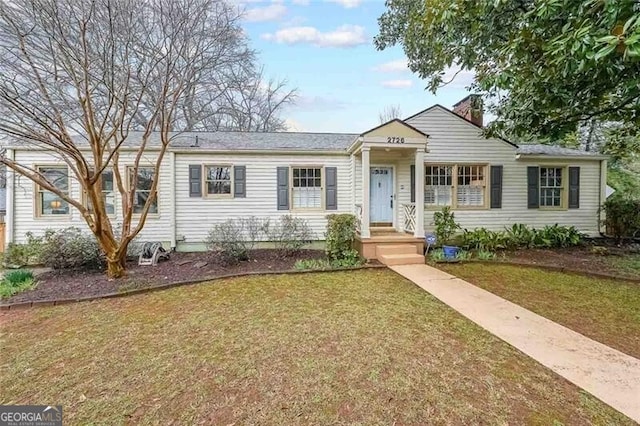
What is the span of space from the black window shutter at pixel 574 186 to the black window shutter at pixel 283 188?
9.10 metres

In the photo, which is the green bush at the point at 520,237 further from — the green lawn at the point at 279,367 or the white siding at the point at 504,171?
the green lawn at the point at 279,367

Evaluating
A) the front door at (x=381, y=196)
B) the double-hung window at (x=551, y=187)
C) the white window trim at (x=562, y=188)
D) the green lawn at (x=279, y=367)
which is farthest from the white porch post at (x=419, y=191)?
the double-hung window at (x=551, y=187)

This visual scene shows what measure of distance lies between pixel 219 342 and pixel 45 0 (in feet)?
20.0

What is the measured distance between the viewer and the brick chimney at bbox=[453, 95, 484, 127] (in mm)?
9547

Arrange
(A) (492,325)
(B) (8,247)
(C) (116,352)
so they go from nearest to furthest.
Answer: (C) (116,352) → (A) (492,325) → (B) (8,247)

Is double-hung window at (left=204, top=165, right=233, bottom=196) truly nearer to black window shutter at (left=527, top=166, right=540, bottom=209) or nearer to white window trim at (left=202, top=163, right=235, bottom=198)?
white window trim at (left=202, top=163, right=235, bottom=198)

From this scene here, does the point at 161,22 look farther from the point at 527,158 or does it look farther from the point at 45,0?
the point at 527,158

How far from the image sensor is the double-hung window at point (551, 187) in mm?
10262

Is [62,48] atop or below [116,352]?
atop

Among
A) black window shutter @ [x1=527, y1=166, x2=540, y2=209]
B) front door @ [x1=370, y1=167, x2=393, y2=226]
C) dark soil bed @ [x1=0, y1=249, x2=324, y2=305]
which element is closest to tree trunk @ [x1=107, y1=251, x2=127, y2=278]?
dark soil bed @ [x1=0, y1=249, x2=324, y2=305]

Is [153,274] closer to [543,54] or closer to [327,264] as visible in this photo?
[327,264]

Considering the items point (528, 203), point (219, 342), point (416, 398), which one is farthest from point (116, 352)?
point (528, 203)

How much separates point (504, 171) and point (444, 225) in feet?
10.1

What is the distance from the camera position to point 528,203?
10078mm
